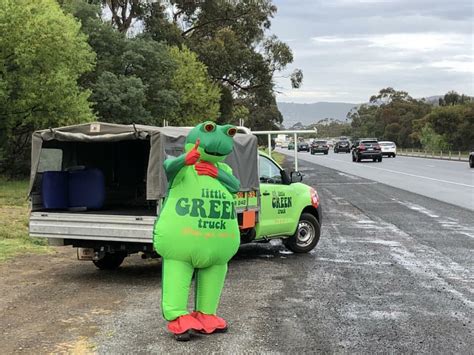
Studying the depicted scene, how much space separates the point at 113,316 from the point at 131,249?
6.07ft

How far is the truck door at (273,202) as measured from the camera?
998 centimetres

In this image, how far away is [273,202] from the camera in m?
10.2

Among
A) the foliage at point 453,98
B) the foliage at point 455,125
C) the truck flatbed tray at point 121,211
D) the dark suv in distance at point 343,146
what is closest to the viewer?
the truck flatbed tray at point 121,211

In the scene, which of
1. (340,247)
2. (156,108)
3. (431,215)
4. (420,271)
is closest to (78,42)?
(156,108)

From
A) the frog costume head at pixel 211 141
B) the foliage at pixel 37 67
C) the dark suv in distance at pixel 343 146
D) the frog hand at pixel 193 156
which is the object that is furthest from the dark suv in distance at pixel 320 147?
the frog hand at pixel 193 156

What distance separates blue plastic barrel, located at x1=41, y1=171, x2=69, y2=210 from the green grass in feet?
5.34

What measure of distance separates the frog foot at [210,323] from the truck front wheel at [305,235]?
488cm

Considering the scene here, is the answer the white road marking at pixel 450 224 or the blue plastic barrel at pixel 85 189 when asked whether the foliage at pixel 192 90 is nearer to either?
the white road marking at pixel 450 224

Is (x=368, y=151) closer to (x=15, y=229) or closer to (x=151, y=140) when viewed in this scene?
(x=15, y=229)

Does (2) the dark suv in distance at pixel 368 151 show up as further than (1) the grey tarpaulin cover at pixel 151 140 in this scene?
Yes

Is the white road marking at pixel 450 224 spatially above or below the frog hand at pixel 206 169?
below

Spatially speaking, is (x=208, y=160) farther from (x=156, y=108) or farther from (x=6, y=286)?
(x=156, y=108)

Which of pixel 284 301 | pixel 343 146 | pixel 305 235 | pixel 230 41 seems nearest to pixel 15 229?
pixel 305 235

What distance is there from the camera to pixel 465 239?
11758 mm
